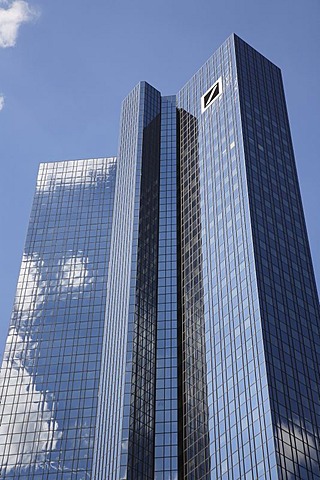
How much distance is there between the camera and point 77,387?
136m

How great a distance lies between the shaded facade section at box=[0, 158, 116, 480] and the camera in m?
128

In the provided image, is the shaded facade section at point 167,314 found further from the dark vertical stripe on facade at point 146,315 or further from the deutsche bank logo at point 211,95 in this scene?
the deutsche bank logo at point 211,95

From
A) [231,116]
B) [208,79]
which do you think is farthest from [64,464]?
[208,79]

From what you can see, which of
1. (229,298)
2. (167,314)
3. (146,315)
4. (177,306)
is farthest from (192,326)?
(229,298)

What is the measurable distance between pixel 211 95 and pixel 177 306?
44316mm

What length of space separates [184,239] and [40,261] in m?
37.8

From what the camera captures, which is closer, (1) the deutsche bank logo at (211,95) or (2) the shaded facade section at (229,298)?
(2) the shaded facade section at (229,298)

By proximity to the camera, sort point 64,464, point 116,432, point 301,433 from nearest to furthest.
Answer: point 301,433 → point 116,432 → point 64,464

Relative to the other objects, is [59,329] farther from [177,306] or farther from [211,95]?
[211,95]

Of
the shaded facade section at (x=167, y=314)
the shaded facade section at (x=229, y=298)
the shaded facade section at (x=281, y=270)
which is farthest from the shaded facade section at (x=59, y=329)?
the shaded facade section at (x=281, y=270)

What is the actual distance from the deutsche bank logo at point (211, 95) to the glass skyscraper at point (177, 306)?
0.34 metres

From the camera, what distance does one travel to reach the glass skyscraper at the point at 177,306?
10231 cm

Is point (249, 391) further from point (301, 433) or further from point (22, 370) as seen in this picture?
point (22, 370)

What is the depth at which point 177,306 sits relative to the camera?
126m
